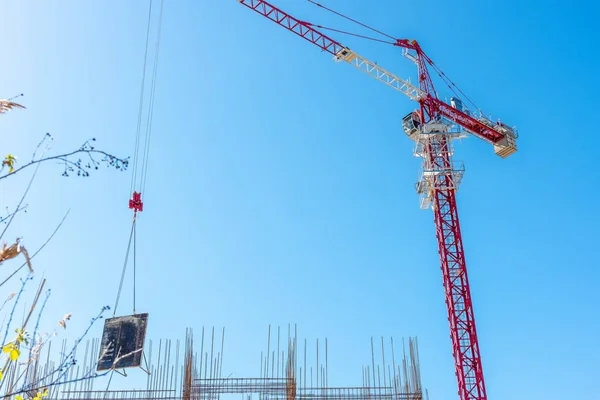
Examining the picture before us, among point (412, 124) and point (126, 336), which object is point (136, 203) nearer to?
Result: point (126, 336)

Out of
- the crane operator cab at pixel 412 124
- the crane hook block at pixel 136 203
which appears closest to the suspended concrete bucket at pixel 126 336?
the crane hook block at pixel 136 203

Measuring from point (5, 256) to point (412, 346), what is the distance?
17.1 metres

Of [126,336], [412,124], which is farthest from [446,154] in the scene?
[126,336]

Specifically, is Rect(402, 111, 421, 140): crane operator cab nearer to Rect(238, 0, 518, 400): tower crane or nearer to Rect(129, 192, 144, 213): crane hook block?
Rect(238, 0, 518, 400): tower crane

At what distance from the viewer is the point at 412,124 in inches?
1346

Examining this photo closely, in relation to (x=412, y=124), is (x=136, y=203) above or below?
below

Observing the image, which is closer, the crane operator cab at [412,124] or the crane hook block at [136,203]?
the crane hook block at [136,203]

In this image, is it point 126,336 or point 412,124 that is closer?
point 126,336

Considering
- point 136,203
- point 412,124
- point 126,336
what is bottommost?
point 126,336

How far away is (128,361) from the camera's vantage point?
13422mm

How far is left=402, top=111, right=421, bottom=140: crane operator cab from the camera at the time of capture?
33.8 m

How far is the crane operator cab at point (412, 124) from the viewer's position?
1331 inches

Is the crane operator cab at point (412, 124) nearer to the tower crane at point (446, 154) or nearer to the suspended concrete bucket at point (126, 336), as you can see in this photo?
the tower crane at point (446, 154)

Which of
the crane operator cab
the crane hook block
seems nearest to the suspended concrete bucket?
the crane hook block
